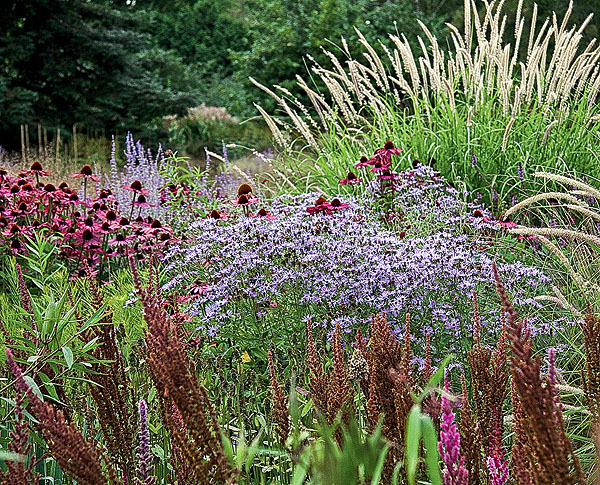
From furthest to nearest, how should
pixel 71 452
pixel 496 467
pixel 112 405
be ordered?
pixel 112 405, pixel 496 467, pixel 71 452

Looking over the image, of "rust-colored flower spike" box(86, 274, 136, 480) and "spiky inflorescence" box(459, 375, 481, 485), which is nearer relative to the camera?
"spiky inflorescence" box(459, 375, 481, 485)

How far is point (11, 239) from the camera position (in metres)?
5.49

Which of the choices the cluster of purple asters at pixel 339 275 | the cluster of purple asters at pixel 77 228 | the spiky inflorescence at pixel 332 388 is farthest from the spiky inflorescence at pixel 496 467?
the cluster of purple asters at pixel 77 228

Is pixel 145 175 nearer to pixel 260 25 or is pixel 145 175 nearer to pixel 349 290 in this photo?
pixel 349 290

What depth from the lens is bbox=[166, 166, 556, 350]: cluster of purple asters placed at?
130 inches

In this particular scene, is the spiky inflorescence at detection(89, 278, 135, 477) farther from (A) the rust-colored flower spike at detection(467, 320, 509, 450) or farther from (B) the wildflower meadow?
(A) the rust-colored flower spike at detection(467, 320, 509, 450)

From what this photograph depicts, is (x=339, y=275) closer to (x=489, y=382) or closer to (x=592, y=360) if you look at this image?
(x=489, y=382)

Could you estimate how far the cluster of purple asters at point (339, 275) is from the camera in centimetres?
330

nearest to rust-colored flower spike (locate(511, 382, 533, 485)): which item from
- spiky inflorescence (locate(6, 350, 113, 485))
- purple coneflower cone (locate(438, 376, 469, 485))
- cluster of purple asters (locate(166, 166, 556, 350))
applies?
purple coneflower cone (locate(438, 376, 469, 485))

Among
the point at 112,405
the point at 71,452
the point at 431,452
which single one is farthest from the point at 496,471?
the point at 112,405

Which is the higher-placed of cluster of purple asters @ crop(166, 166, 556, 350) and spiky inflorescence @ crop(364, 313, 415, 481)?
spiky inflorescence @ crop(364, 313, 415, 481)

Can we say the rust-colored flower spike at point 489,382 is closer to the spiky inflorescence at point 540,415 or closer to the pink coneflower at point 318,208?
the spiky inflorescence at point 540,415

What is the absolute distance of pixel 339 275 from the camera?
3.40 meters

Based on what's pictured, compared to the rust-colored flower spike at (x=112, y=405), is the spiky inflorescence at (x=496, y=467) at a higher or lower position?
higher
